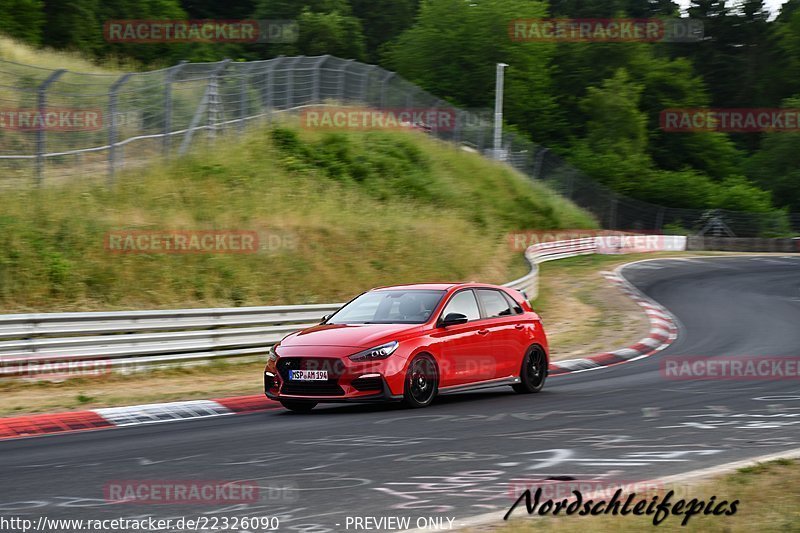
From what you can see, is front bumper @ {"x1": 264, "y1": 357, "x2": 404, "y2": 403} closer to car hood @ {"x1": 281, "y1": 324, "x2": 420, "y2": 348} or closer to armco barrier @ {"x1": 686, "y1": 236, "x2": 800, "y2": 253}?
car hood @ {"x1": 281, "y1": 324, "x2": 420, "y2": 348}

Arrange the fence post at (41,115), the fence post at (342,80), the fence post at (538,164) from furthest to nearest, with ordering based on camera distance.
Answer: the fence post at (538,164) → the fence post at (342,80) → the fence post at (41,115)

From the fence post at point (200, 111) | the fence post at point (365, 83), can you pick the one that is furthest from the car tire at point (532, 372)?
the fence post at point (365, 83)

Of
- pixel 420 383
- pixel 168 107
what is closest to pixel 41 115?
pixel 168 107

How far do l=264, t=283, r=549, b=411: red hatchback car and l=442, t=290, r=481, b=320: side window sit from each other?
14 mm

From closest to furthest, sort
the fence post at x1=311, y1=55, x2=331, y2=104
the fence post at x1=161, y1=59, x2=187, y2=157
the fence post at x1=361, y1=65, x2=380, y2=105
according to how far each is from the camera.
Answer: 1. the fence post at x1=161, y1=59, x2=187, y2=157
2. the fence post at x1=311, y1=55, x2=331, y2=104
3. the fence post at x1=361, y1=65, x2=380, y2=105

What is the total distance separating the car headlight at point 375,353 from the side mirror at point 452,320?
0.96 metres

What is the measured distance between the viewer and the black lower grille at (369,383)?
11.4 metres

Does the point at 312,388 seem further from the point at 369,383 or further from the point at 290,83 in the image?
the point at 290,83

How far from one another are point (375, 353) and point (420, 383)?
2.48ft

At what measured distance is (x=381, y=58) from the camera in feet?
307

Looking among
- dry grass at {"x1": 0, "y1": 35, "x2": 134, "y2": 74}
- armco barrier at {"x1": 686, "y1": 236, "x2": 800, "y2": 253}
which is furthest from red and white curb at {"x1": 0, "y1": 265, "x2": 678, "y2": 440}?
armco barrier at {"x1": 686, "y1": 236, "x2": 800, "y2": 253}

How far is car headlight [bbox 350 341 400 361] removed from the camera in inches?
449

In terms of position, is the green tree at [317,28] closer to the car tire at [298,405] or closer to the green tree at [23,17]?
the green tree at [23,17]

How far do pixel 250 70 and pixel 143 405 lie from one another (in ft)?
64.9
